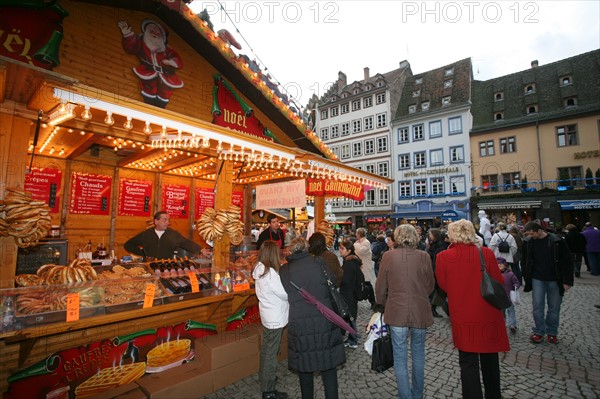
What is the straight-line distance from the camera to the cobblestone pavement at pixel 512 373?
369 cm

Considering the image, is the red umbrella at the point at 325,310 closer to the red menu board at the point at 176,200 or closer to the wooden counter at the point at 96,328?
the wooden counter at the point at 96,328

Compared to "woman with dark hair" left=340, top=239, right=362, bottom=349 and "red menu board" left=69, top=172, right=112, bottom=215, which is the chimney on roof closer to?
"red menu board" left=69, top=172, right=112, bottom=215

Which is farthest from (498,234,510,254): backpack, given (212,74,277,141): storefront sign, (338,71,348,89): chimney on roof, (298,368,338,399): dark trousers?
(338,71,348,89): chimney on roof

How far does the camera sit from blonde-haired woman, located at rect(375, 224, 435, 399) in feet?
10.7

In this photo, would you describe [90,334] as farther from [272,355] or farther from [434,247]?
[434,247]

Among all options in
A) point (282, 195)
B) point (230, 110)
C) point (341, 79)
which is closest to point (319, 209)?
point (282, 195)

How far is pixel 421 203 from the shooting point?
1187 inches

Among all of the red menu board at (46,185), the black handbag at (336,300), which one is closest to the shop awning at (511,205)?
the black handbag at (336,300)

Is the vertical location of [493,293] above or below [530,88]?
below

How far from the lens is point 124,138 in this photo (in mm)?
4449

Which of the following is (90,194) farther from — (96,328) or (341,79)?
(341,79)

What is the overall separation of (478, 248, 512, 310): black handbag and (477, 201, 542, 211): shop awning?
2678 centimetres

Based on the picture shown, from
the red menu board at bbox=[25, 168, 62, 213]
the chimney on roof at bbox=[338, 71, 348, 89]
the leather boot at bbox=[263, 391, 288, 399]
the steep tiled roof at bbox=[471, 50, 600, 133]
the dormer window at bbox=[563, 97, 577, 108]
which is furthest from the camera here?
the chimney on roof at bbox=[338, 71, 348, 89]

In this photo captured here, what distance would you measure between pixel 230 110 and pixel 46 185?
393 centimetres
